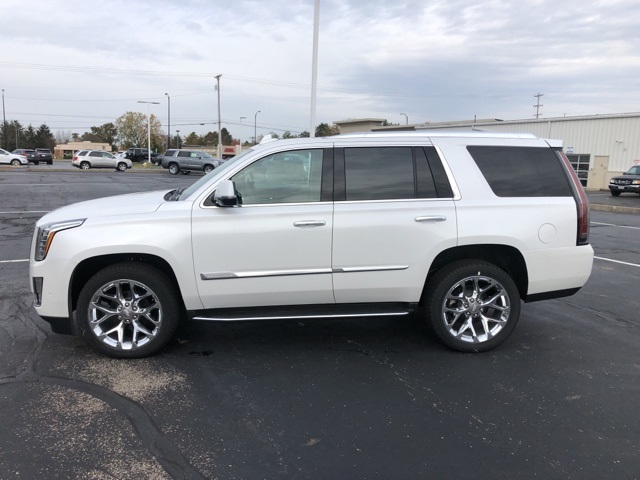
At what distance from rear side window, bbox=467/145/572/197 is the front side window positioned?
1463 mm

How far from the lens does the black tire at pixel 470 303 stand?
4391 mm

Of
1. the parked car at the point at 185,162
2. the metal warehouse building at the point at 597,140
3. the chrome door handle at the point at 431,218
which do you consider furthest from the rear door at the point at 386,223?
the parked car at the point at 185,162

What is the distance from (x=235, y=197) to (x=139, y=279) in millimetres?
1055

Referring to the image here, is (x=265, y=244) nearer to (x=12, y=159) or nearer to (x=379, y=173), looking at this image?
(x=379, y=173)

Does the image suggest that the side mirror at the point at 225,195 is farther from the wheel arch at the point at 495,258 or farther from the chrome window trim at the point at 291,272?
the wheel arch at the point at 495,258

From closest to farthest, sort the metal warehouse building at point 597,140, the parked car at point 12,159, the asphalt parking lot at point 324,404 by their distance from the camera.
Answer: the asphalt parking lot at point 324,404 → the metal warehouse building at point 597,140 → the parked car at point 12,159

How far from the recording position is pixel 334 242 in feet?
13.8

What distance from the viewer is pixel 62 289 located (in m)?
4.02

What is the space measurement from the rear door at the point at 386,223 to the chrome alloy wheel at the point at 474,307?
0.36 meters

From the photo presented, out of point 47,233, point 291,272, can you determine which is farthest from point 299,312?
point 47,233

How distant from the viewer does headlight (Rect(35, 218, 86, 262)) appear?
401 cm

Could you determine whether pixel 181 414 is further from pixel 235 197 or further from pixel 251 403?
pixel 235 197

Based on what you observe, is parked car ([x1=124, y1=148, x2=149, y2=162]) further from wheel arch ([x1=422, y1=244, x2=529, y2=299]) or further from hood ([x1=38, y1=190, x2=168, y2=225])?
wheel arch ([x1=422, y1=244, x2=529, y2=299])

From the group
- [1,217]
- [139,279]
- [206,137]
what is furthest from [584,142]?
[206,137]
